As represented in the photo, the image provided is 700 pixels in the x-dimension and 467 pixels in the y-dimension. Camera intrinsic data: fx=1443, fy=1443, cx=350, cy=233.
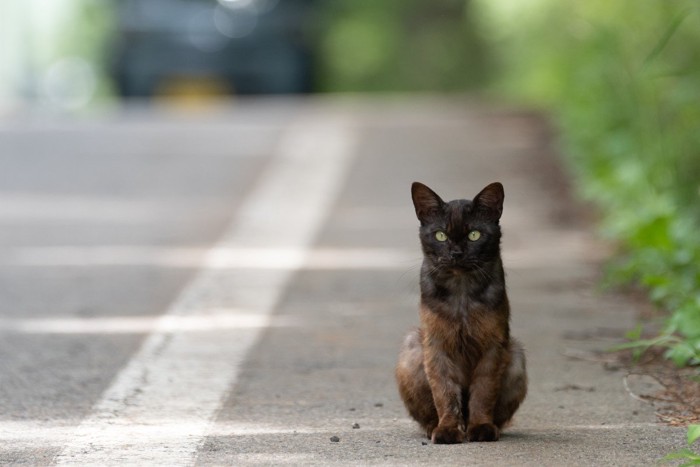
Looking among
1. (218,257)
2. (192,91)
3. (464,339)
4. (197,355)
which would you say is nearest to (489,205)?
(464,339)

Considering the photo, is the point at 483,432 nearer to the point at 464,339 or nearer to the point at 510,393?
the point at 510,393

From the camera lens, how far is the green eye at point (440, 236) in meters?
4.91

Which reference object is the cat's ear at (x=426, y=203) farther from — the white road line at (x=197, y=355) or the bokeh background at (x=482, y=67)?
the bokeh background at (x=482, y=67)

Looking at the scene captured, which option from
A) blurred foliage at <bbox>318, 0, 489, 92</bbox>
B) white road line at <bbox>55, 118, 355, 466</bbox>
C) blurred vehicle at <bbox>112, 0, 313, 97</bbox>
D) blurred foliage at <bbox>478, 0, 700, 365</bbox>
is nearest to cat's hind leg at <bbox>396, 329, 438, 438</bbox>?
white road line at <bbox>55, 118, 355, 466</bbox>

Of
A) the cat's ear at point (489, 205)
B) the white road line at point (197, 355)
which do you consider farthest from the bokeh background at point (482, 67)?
the white road line at point (197, 355)

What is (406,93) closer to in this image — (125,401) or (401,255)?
(401,255)

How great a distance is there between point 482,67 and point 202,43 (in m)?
10.2

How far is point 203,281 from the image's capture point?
789 centimetres

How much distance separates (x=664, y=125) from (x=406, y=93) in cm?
1859

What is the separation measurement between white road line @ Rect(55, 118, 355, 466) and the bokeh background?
185cm

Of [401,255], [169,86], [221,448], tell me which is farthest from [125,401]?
[169,86]

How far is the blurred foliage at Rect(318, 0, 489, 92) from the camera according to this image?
28047 mm

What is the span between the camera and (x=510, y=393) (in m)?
4.85

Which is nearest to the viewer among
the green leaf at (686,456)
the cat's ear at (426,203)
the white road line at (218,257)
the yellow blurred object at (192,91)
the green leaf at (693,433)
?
the green leaf at (686,456)
